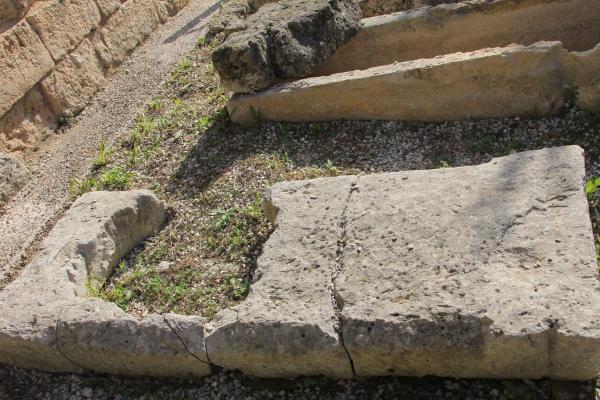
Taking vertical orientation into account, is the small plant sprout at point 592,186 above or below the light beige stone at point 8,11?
below

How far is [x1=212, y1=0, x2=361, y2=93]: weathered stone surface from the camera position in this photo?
545 cm

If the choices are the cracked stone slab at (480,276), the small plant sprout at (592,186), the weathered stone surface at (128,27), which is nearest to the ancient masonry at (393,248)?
the cracked stone slab at (480,276)

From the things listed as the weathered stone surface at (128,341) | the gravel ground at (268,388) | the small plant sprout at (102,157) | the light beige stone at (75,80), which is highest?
the light beige stone at (75,80)

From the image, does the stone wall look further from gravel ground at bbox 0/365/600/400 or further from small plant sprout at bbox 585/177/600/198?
small plant sprout at bbox 585/177/600/198

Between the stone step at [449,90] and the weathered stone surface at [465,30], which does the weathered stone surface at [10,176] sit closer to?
the stone step at [449,90]

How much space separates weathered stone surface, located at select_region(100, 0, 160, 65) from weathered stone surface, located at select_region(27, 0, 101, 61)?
0.25 m

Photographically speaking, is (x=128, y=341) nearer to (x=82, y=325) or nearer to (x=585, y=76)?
(x=82, y=325)

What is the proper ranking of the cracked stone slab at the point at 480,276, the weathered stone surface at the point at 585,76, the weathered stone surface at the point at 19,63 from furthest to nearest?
the weathered stone surface at the point at 19,63, the weathered stone surface at the point at 585,76, the cracked stone slab at the point at 480,276

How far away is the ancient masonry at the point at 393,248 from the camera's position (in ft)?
9.51

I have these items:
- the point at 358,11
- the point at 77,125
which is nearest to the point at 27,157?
the point at 77,125

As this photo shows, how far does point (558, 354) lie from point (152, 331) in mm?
2100

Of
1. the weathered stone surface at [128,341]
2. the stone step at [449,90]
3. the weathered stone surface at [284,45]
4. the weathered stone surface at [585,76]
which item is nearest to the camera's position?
the weathered stone surface at [128,341]

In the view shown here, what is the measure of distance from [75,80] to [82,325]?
4396mm

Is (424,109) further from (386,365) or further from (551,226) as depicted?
(386,365)
